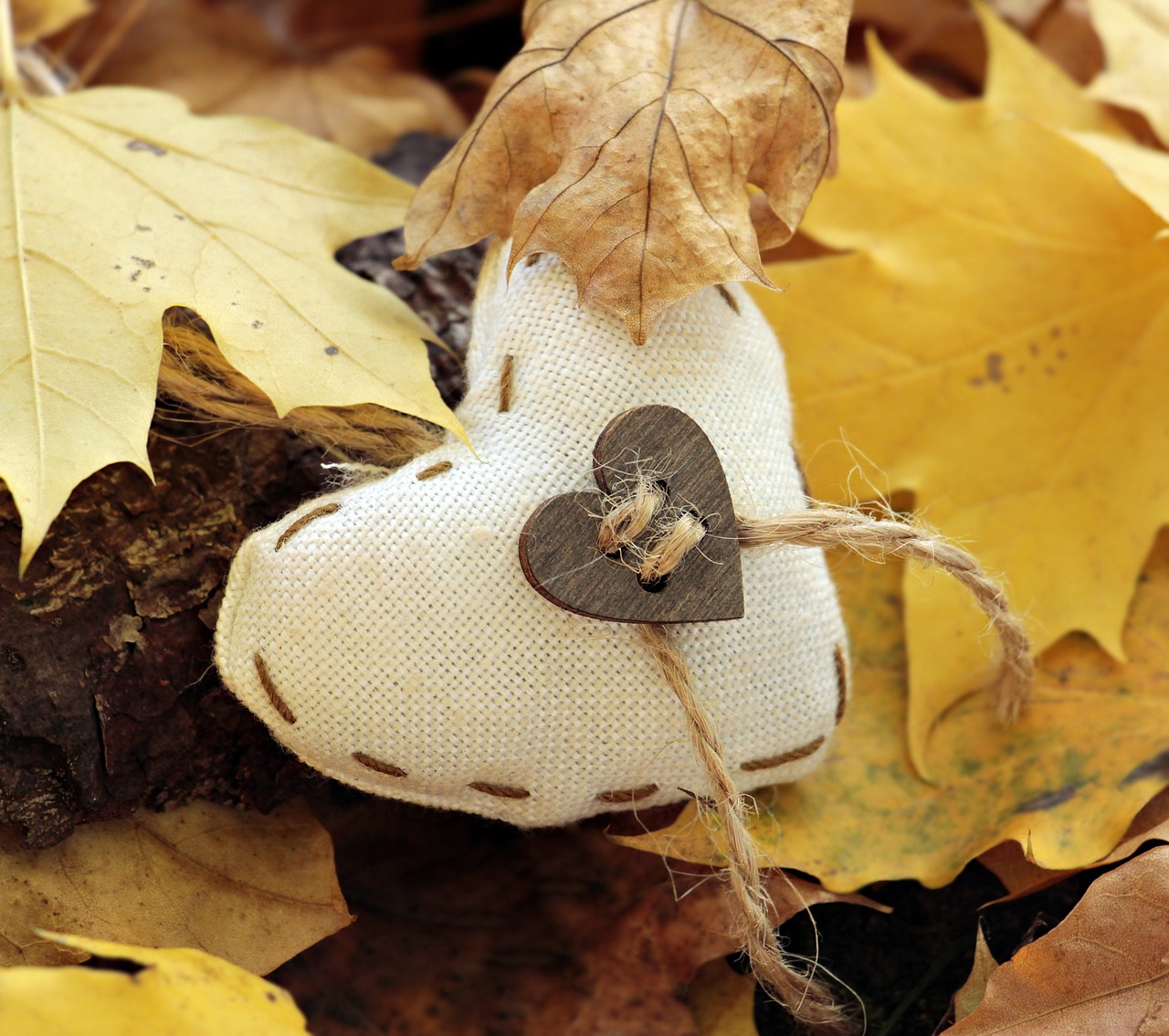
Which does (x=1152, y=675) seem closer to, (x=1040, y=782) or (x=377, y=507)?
(x=1040, y=782)

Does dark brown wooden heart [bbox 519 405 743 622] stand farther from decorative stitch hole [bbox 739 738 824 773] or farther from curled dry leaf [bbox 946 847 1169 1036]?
curled dry leaf [bbox 946 847 1169 1036]

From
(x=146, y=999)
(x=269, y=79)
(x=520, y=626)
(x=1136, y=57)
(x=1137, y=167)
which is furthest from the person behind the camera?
(x=269, y=79)

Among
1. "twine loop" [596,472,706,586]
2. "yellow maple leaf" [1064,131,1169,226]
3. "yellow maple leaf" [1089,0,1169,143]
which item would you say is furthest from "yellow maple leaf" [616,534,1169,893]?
"yellow maple leaf" [1089,0,1169,143]

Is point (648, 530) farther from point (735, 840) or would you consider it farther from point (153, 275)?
point (153, 275)

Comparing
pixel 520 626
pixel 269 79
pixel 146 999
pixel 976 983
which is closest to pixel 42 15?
pixel 269 79

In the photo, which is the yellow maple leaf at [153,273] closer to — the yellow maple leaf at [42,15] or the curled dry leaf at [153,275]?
the curled dry leaf at [153,275]

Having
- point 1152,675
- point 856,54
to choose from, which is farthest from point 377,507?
point 856,54
